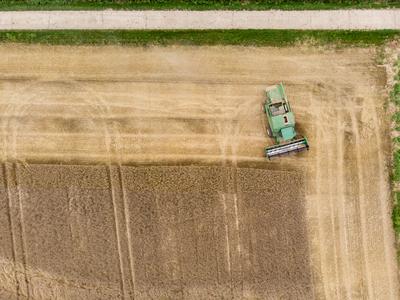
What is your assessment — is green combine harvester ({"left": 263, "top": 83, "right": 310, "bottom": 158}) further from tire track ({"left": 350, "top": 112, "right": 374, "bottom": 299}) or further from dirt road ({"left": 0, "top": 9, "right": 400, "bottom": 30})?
dirt road ({"left": 0, "top": 9, "right": 400, "bottom": 30})

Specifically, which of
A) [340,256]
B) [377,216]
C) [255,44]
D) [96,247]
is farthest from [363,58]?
[96,247]

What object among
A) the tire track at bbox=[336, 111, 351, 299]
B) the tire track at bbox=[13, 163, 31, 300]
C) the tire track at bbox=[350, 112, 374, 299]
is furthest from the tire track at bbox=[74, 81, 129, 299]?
the tire track at bbox=[350, 112, 374, 299]

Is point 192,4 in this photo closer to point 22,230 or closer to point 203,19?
point 203,19

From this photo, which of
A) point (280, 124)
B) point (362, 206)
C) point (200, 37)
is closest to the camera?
point (280, 124)

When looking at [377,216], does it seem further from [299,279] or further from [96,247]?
[96,247]

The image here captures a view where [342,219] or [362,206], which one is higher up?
[362,206]

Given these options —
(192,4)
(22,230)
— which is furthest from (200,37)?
(22,230)
